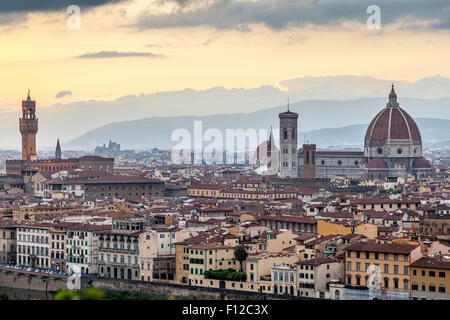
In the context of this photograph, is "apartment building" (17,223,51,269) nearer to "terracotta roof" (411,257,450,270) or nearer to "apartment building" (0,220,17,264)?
"apartment building" (0,220,17,264)

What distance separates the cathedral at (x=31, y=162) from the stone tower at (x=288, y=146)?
55.6ft

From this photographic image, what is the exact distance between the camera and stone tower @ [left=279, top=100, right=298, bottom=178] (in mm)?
114438

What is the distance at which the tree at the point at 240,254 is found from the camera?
39625 millimetres

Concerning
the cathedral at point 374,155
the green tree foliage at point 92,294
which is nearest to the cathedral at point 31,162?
the cathedral at point 374,155

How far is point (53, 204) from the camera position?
65.1 meters

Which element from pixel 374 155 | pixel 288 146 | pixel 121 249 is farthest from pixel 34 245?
Result: pixel 374 155

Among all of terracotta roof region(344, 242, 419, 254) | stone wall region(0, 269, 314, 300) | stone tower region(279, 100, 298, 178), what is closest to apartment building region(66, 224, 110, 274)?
stone wall region(0, 269, 314, 300)

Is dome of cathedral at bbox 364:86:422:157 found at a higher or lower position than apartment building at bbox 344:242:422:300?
higher

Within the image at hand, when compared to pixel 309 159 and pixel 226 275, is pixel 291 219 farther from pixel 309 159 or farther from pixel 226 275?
pixel 309 159

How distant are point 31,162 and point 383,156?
3539 centimetres

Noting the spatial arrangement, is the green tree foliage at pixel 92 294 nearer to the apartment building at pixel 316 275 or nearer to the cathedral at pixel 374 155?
the apartment building at pixel 316 275

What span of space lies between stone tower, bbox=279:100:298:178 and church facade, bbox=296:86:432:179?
93cm
